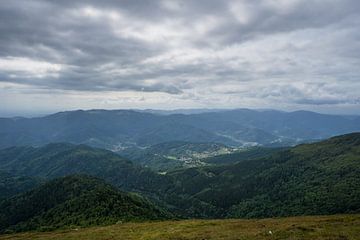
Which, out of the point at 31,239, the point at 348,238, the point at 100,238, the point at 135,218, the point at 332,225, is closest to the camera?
the point at 348,238

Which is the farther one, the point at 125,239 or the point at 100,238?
the point at 100,238

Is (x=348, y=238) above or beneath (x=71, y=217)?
above

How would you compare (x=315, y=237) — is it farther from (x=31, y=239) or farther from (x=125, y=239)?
(x=31, y=239)

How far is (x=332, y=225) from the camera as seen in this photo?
66.1 m

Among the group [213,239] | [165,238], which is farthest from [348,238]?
[165,238]

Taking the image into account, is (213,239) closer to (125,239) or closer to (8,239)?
(125,239)

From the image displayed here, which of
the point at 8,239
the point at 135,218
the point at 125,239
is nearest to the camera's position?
the point at 125,239

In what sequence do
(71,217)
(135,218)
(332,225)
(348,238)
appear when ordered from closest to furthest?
(348,238), (332,225), (135,218), (71,217)

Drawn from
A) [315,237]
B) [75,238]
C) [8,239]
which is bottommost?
[8,239]

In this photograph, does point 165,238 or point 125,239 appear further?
point 125,239

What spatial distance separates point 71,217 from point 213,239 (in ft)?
517

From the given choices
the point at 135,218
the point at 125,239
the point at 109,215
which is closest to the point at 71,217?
the point at 109,215

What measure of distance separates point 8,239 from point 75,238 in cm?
3403

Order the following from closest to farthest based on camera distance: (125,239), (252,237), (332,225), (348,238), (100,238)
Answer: (348,238) → (252,237) → (332,225) → (125,239) → (100,238)
